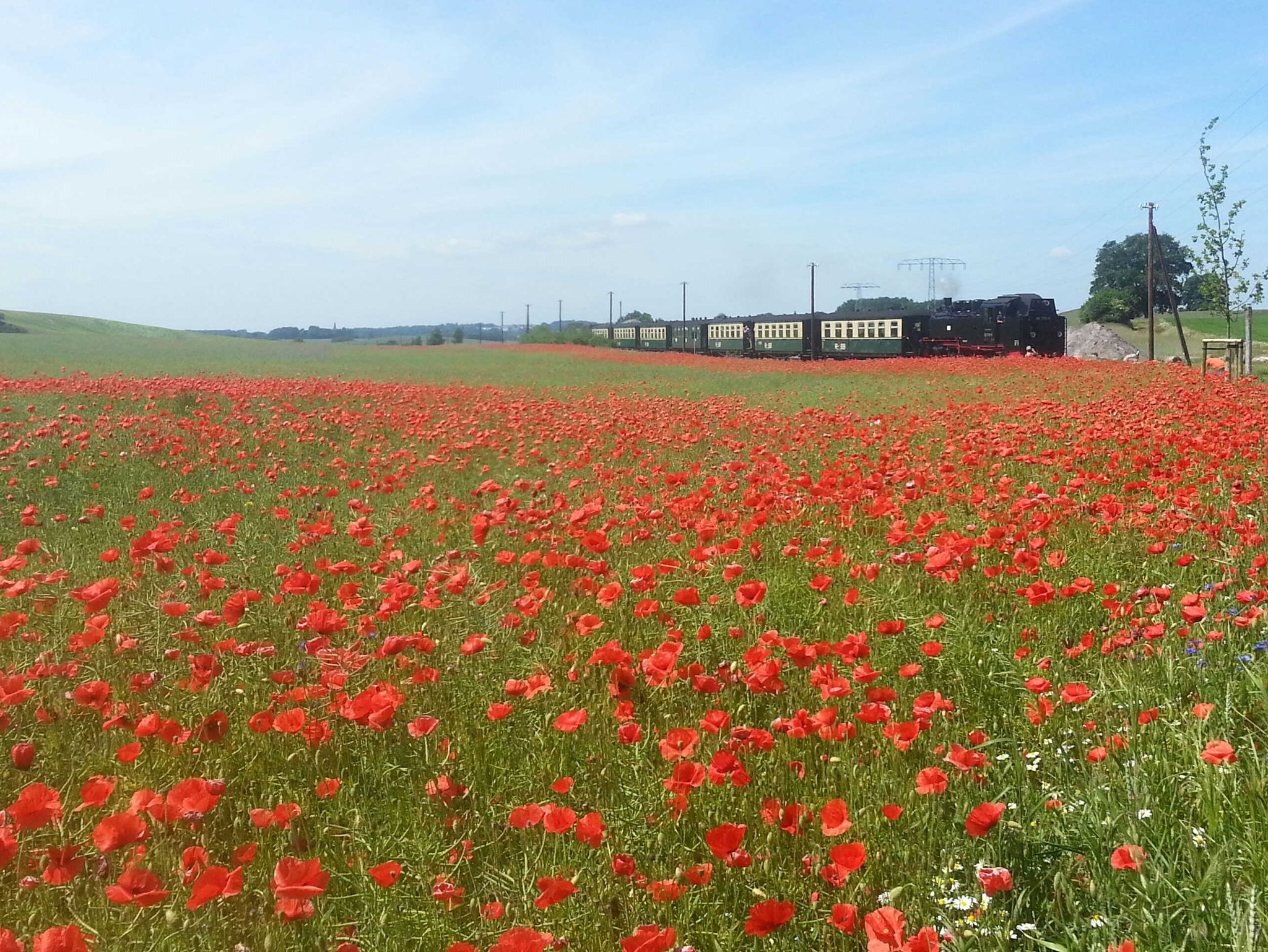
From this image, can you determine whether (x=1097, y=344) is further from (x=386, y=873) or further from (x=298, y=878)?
(x=298, y=878)

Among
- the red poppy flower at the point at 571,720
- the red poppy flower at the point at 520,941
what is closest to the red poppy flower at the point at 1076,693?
the red poppy flower at the point at 571,720

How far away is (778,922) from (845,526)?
398 centimetres

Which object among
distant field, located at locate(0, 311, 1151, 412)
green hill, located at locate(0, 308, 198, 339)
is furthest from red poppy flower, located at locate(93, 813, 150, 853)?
green hill, located at locate(0, 308, 198, 339)

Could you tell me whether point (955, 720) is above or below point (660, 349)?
below

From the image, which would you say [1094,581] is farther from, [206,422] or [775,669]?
[206,422]

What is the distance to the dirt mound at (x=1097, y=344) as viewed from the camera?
47.3 m

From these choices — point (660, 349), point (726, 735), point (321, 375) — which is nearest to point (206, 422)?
point (726, 735)

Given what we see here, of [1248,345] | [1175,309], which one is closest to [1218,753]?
[1248,345]

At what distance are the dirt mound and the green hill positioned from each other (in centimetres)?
7727

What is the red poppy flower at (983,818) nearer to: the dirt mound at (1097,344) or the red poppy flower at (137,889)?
the red poppy flower at (137,889)

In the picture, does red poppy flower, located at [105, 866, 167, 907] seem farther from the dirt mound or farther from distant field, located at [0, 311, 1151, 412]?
the dirt mound

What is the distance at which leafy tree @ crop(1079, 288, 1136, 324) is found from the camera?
226 feet

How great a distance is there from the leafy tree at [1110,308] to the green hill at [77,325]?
269 ft

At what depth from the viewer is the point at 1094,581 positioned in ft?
14.6
